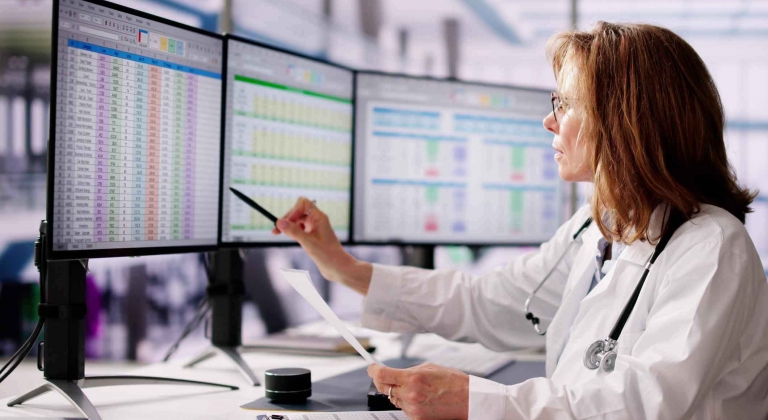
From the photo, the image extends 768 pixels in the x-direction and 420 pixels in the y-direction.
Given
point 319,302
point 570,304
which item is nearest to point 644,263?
point 570,304

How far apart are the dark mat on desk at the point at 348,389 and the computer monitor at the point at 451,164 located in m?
0.43

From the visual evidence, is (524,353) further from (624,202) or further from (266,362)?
(624,202)

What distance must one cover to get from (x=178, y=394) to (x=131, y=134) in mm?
476

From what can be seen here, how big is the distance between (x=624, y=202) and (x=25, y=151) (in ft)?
6.11

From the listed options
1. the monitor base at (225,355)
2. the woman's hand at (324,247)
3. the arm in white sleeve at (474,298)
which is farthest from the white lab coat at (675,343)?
the monitor base at (225,355)

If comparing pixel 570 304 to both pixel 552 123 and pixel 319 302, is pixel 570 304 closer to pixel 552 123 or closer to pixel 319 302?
pixel 552 123

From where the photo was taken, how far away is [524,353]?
1.77m

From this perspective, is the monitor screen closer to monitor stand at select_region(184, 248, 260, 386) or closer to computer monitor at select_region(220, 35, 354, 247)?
computer monitor at select_region(220, 35, 354, 247)

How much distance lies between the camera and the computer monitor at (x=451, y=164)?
1778 mm

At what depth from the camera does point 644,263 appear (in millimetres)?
1055

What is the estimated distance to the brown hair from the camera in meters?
1.04

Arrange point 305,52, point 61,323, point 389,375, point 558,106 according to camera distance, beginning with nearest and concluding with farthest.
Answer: point 389,375
point 61,323
point 558,106
point 305,52

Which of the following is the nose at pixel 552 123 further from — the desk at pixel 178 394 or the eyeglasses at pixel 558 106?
→ the desk at pixel 178 394

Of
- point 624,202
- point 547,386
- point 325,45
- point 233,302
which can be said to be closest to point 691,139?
point 624,202
